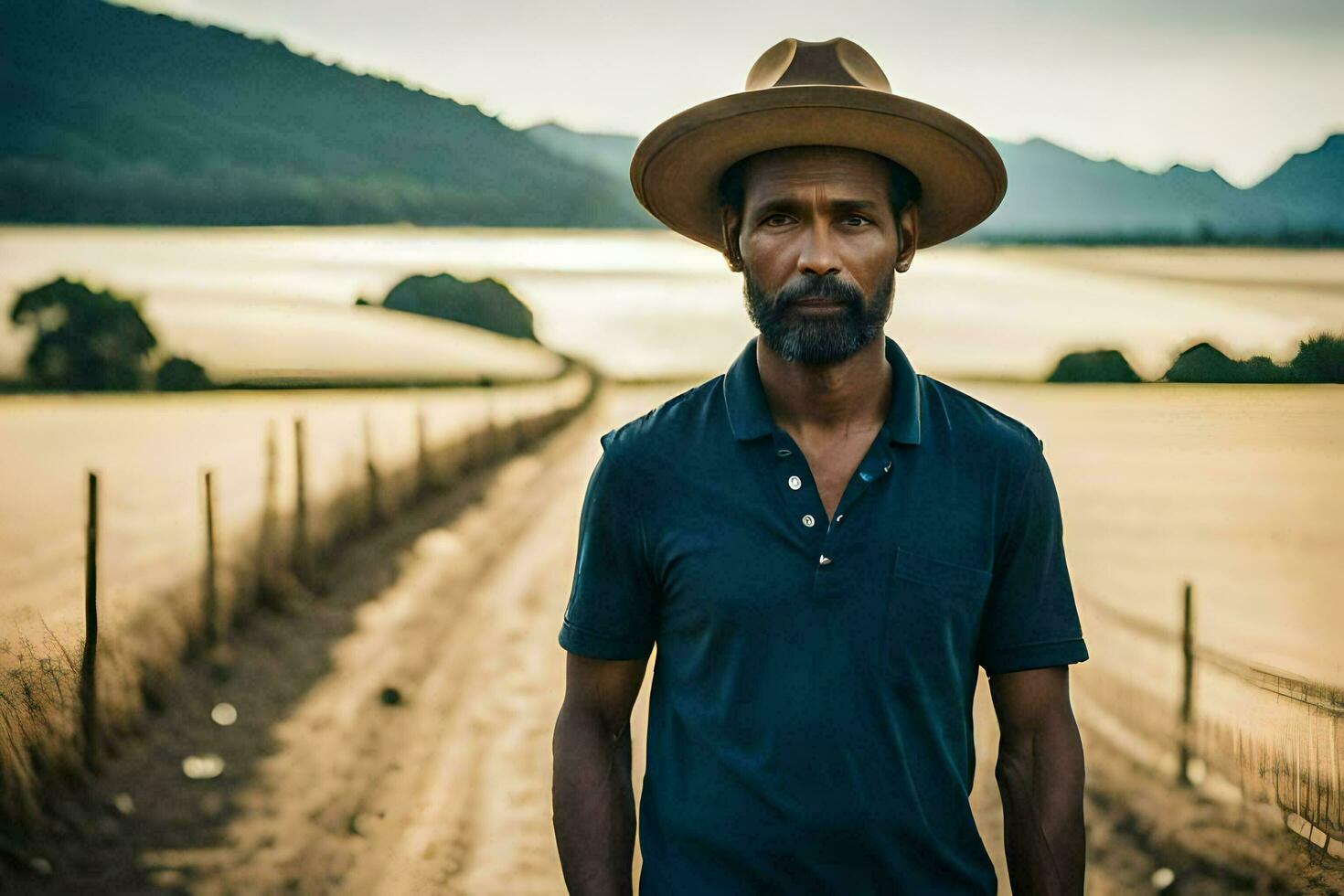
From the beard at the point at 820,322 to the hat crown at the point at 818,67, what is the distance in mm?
314

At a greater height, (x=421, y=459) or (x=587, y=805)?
(x=587, y=805)

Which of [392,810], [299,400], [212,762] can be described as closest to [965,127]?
[392,810]

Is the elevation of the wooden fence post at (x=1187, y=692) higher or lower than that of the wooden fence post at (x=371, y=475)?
lower

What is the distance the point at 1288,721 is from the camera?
4.54 metres

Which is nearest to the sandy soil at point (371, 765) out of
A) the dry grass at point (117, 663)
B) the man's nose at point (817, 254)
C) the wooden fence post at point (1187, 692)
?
the dry grass at point (117, 663)

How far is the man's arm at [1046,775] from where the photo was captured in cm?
160

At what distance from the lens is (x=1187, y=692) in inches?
224

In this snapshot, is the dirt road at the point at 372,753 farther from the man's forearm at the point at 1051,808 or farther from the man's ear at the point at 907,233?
the man's forearm at the point at 1051,808

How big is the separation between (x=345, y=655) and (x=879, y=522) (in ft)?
21.3

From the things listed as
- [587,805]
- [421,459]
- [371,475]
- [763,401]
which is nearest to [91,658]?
[587,805]

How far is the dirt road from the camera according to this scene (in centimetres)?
449

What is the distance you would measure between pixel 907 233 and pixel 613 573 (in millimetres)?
803

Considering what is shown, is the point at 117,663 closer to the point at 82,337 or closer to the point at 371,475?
the point at 82,337

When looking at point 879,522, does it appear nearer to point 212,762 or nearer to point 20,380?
point 212,762
